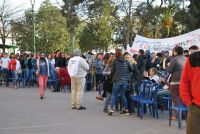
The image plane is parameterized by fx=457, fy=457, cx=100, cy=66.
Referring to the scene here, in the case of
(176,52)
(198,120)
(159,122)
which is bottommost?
(159,122)

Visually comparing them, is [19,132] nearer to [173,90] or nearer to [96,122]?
[96,122]

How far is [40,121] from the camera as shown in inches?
440

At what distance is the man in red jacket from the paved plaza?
4.32m

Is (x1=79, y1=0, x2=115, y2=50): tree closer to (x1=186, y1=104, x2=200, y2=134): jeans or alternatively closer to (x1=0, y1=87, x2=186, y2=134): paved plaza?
(x1=0, y1=87, x2=186, y2=134): paved plaza

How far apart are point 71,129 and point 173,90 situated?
2.68 m

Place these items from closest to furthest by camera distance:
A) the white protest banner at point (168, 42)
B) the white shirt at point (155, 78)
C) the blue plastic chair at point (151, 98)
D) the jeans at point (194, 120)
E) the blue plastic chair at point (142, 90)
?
the jeans at point (194, 120)
the blue plastic chair at point (151, 98)
the blue plastic chair at point (142, 90)
the white shirt at point (155, 78)
the white protest banner at point (168, 42)

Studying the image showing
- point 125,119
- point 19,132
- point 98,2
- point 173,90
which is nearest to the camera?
point 19,132

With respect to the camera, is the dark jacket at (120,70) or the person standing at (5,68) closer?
the dark jacket at (120,70)

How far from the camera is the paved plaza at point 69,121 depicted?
32.4ft

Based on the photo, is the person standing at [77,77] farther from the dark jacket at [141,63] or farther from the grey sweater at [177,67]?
the grey sweater at [177,67]

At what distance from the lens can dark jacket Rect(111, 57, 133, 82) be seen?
1233cm

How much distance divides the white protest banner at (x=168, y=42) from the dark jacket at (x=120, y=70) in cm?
1009

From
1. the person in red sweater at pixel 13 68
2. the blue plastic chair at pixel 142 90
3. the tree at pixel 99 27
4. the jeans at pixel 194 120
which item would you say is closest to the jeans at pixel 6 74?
the person in red sweater at pixel 13 68

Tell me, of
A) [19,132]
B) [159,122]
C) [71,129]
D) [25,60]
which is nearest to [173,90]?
[159,122]
